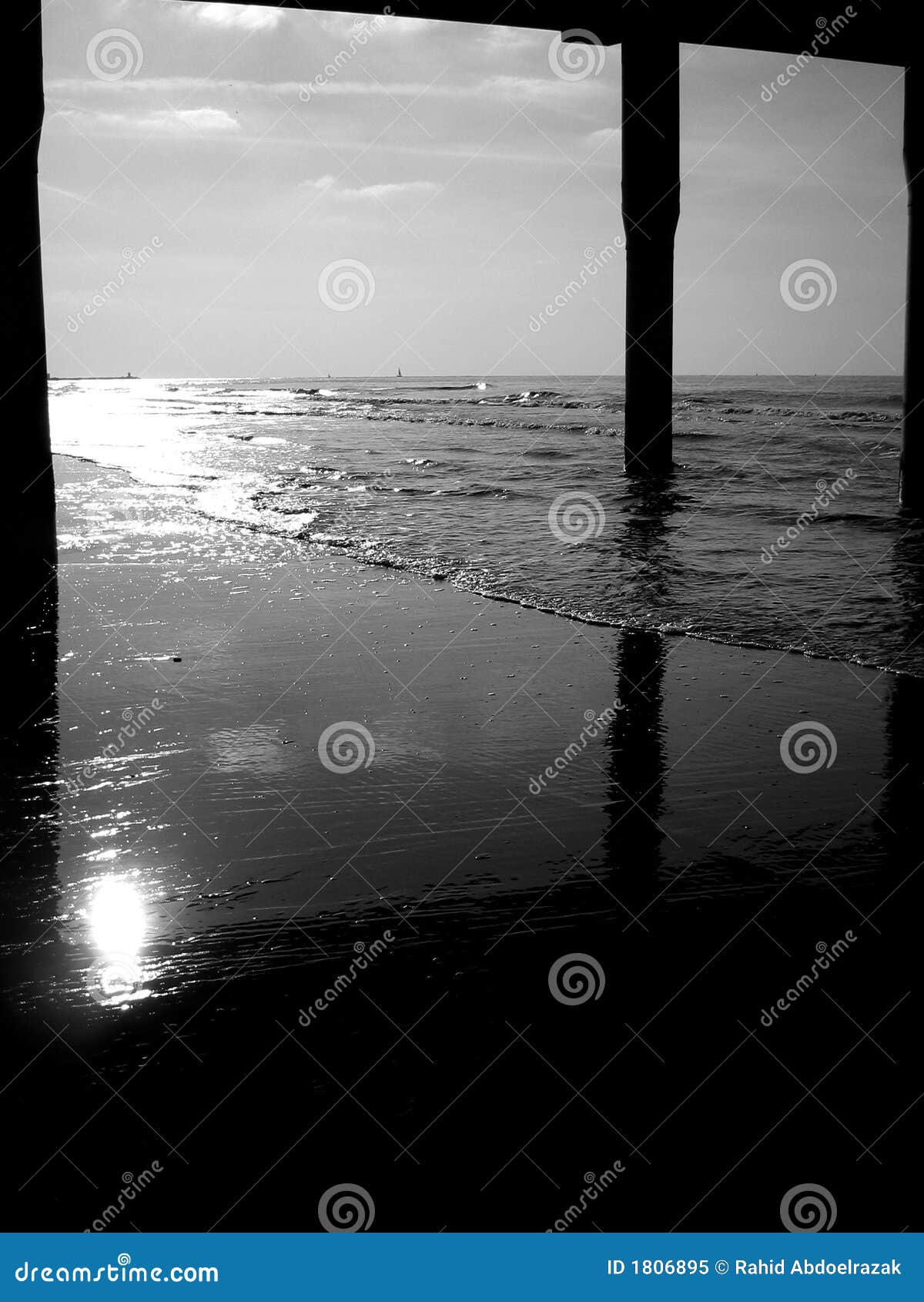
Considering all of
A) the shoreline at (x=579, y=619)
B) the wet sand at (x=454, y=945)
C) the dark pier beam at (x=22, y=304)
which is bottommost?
the wet sand at (x=454, y=945)

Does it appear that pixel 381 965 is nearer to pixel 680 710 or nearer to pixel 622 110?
pixel 680 710

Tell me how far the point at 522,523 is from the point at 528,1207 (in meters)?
8.63

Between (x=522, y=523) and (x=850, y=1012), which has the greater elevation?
(x=522, y=523)

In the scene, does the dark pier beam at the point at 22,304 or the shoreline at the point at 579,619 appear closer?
the shoreline at the point at 579,619

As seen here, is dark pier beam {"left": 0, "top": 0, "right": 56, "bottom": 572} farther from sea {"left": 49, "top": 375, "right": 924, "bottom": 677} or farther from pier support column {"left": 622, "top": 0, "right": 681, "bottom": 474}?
pier support column {"left": 622, "top": 0, "right": 681, "bottom": 474}

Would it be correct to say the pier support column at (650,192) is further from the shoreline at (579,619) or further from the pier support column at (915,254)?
the shoreline at (579,619)

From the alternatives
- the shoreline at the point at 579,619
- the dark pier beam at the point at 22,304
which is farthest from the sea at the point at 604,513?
the dark pier beam at the point at 22,304

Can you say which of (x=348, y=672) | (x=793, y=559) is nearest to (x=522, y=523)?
(x=793, y=559)

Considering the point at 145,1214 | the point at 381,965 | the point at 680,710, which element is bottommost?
the point at 145,1214

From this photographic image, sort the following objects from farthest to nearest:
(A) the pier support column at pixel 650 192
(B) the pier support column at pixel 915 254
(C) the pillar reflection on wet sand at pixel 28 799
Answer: (A) the pier support column at pixel 650 192
(B) the pier support column at pixel 915 254
(C) the pillar reflection on wet sand at pixel 28 799

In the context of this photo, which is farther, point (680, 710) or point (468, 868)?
point (680, 710)

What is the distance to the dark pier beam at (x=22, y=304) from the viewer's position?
6375 millimetres

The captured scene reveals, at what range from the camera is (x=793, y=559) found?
8359mm

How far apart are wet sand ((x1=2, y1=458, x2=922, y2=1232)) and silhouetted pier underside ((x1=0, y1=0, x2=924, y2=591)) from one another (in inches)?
99.2
